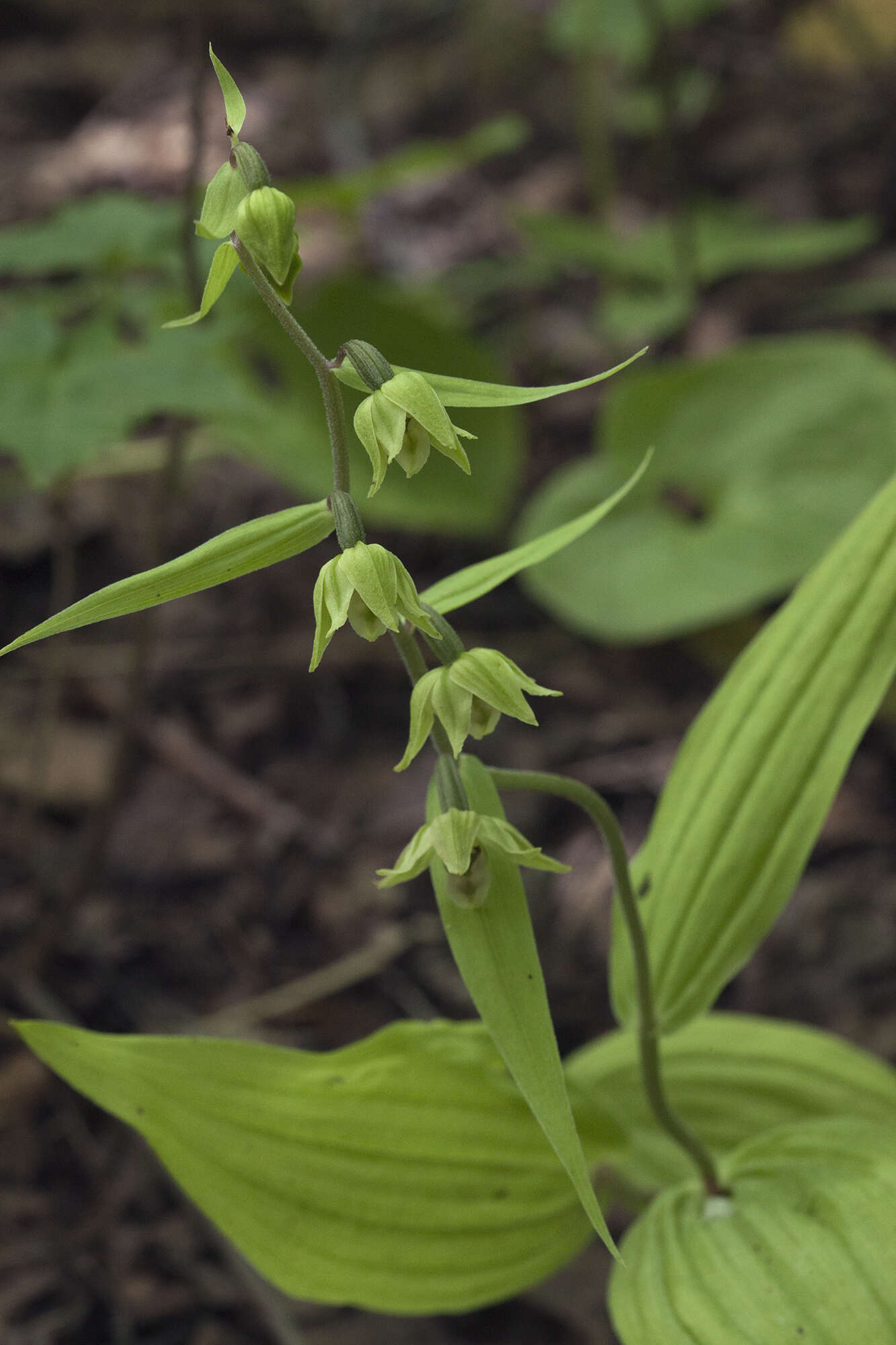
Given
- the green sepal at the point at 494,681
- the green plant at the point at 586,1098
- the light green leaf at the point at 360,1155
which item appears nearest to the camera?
the green sepal at the point at 494,681

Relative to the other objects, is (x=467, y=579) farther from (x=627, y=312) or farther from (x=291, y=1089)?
(x=627, y=312)

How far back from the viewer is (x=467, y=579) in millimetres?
1122

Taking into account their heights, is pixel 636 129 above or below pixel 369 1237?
above

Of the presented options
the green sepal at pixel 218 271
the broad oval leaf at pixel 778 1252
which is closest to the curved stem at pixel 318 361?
the green sepal at pixel 218 271

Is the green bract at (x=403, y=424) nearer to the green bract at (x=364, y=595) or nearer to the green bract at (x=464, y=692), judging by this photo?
the green bract at (x=364, y=595)

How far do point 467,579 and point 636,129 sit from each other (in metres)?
3.99

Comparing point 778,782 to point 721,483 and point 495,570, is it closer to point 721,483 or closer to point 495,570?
point 495,570

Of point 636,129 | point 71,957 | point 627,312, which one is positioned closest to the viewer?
point 71,957

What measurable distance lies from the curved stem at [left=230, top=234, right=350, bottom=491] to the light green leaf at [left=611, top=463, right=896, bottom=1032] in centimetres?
76

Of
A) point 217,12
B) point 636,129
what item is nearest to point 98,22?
point 217,12

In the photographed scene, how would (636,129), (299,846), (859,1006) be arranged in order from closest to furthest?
(859,1006) < (299,846) < (636,129)

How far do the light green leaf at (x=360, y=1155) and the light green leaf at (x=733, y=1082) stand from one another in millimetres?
228

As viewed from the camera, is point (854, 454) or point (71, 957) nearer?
point (71, 957)

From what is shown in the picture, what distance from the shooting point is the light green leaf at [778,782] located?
1.41 metres
